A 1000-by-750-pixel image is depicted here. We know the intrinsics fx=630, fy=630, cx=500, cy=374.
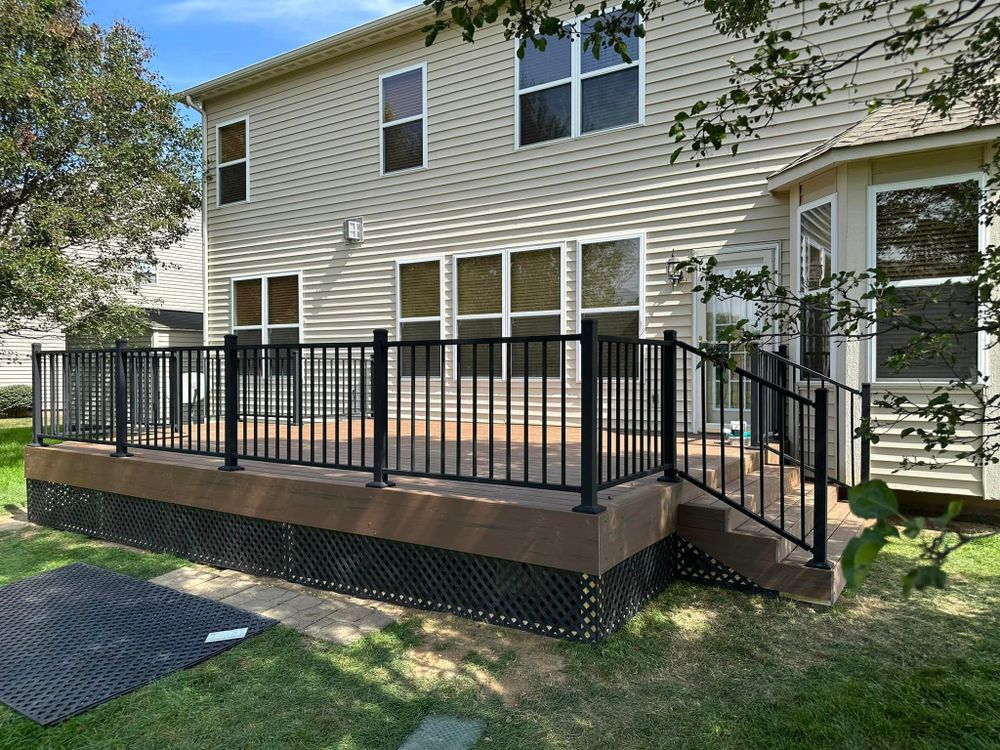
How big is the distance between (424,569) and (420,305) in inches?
198

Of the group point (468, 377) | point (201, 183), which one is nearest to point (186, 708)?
point (468, 377)

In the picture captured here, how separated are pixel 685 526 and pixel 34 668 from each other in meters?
3.53

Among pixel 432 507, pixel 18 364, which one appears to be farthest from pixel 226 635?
pixel 18 364

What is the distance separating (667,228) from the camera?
668cm

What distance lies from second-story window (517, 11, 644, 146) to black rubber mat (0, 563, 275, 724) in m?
5.97

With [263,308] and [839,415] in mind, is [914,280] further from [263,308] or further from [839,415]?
[263,308]

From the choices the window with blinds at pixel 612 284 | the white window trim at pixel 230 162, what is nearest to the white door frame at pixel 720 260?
the window with blinds at pixel 612 284

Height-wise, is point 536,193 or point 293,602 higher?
point 536,193

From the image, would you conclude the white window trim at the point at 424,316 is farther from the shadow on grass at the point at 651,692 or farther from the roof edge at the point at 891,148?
the shadow on grass at the point at 651,692

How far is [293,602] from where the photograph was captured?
3871 mm

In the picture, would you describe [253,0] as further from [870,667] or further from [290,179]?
[870,667]

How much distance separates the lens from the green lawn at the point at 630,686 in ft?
7.92

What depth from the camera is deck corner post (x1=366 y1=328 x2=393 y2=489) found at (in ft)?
12.4

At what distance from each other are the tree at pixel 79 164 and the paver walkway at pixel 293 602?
5946 millimetres
